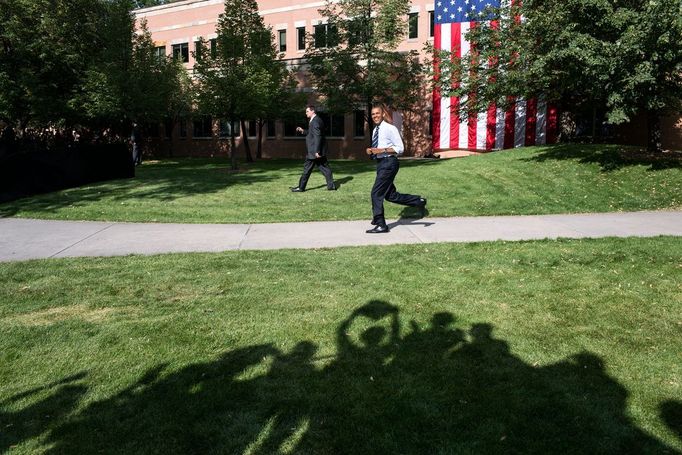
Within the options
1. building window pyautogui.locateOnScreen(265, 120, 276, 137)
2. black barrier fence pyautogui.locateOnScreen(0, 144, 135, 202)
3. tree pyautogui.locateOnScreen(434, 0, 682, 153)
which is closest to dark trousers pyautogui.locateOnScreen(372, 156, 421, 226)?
tree pyautogui.locateOnScreen(434, 0, 682, 153)

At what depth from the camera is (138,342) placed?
4.04 meters

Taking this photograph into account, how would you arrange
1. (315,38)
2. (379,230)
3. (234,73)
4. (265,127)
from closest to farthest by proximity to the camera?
1. (379,230)
2. (234,73)
3. (315,38)
4. (265,127)

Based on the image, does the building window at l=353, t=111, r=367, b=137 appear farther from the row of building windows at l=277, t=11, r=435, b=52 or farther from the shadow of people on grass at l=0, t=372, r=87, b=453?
the shadow of people on grass at l=0, t=372, r=87, b=453

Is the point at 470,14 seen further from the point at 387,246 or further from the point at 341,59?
the point at 387,246

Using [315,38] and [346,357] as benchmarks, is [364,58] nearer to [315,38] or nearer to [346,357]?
[315,38]

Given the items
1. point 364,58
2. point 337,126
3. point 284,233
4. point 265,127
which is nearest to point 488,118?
point 364,58

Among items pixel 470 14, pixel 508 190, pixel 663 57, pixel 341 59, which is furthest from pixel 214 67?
pixel 663 57

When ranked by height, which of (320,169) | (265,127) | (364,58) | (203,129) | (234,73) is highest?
(364,58)

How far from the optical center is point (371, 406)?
3.09 metres

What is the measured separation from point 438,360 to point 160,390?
6.13 feet

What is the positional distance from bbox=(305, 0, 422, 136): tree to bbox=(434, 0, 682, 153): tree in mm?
6841

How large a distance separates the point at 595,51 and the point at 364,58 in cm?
1413

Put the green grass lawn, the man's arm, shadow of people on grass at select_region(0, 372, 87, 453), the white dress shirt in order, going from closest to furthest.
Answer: shadow of people on grass at select_region(0, 372, 87, 453)
the white dress shirt
the green grass lawn
the man's arm

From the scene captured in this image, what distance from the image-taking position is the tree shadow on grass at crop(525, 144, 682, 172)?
14500 millimetres
